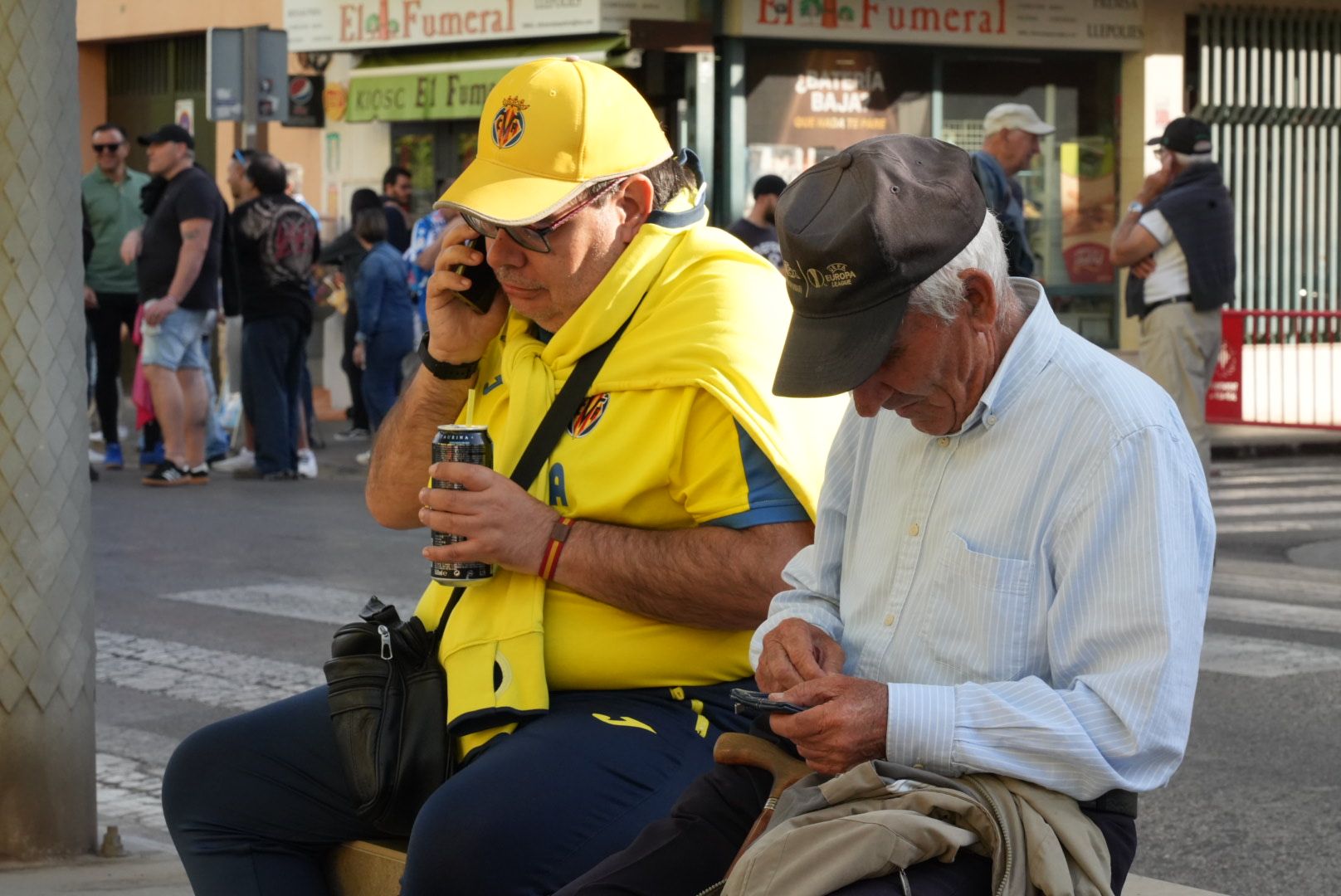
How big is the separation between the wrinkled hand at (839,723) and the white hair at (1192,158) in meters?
8.20

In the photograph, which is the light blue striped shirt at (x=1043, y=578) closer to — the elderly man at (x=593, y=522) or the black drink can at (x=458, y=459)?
the elderly man at (x=593, y=522)

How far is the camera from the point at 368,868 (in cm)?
329

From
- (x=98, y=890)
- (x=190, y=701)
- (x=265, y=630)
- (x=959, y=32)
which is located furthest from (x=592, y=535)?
→ (x=959, y=32)

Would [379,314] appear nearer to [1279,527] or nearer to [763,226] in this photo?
[763,226]

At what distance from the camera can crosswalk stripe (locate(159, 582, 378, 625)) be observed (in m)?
7.92

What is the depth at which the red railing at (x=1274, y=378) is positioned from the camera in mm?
15938

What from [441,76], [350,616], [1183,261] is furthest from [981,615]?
[441,76]

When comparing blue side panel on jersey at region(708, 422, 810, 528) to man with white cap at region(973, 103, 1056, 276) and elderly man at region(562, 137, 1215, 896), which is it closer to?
elderly man at region(562, 137, 1215, 896)

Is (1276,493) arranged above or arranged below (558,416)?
below

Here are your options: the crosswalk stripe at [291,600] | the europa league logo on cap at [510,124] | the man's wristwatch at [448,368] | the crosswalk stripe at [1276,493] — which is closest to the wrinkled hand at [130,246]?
the crosswalk stripe at [291,600]

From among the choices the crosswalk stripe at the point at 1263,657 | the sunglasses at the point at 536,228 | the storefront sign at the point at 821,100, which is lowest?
the crosswalk stripe at the point at 1263,657

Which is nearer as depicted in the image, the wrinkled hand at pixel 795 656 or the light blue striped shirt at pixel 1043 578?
the light blue striped shirt at pixel 1043 578

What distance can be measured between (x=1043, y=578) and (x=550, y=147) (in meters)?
1.22

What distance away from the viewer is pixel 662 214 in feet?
11.4
